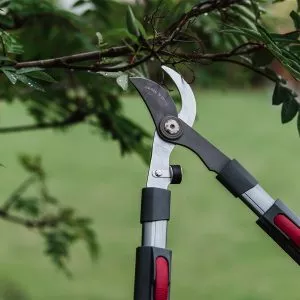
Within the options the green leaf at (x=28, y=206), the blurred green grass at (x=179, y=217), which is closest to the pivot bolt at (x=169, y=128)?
the green leaf at (x=28, y=206)

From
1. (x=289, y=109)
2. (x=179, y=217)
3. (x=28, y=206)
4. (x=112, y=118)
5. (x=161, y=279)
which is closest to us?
(x=161, y=279)

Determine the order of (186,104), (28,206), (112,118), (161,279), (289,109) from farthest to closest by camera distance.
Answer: (28,206) < (112,118) < (289,109) < (186,104) < (161,279)

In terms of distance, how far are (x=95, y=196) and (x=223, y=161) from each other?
452 centimetres

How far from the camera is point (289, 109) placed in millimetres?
1383

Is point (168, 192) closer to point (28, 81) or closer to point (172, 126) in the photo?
point (172, 126)

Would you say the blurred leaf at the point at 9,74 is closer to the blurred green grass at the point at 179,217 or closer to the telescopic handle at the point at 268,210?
the telescopic handle at the point at 268,210

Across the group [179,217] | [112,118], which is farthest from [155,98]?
[179,217]

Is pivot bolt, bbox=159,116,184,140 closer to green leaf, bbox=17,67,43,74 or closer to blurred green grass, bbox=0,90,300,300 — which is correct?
green leaf, bbox=17,67,43,74

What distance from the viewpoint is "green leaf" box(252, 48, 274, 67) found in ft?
4.58

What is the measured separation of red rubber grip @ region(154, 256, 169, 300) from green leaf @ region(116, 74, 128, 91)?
0.76 feet

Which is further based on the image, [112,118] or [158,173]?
[112,118]

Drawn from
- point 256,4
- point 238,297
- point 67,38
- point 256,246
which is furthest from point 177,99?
point 256,246

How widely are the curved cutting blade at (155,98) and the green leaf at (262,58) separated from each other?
22 centimetres

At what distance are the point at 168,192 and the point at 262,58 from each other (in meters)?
0.33
